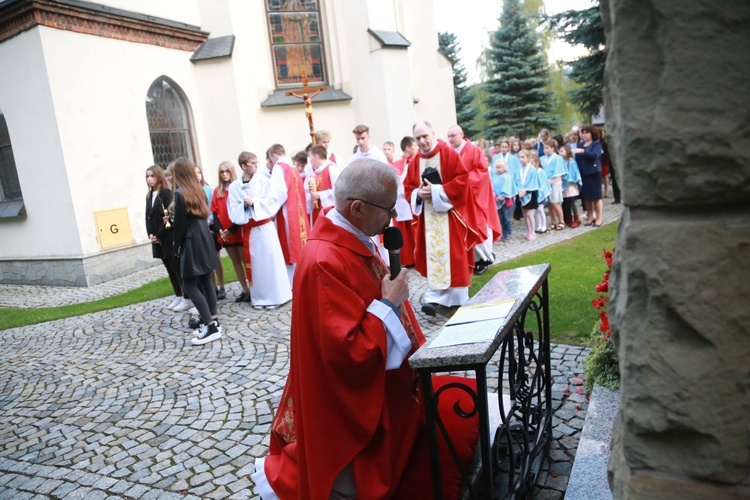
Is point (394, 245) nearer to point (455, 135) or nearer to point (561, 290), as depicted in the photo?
point (561, 290)

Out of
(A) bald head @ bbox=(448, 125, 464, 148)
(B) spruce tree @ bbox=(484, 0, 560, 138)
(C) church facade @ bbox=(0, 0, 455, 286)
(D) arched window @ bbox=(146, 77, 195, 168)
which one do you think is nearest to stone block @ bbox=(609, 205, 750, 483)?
(A) bald head @ bbox=(448, 125, 464, 148)

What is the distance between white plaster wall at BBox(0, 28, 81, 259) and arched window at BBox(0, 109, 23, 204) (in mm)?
724

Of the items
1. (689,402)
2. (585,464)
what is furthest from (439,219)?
(689,402)

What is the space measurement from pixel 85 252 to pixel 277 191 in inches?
212

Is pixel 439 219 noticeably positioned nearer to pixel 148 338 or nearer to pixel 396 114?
pixel 148 338

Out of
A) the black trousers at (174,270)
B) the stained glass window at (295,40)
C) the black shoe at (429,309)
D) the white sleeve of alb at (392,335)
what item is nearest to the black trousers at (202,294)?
the black trousers at (174,270)

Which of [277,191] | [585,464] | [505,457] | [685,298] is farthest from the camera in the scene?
[277,191]

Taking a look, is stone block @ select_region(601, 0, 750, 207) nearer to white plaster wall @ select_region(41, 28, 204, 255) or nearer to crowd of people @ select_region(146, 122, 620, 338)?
crowd of people @ select_region(146, 122, 620, 338)

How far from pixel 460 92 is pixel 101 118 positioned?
67.8 feet

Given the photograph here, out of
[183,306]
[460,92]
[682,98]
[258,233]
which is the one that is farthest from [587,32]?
[460,92]

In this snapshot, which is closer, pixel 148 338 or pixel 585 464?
pixel 585 464

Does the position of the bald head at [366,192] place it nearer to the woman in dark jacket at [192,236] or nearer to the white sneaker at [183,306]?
the woman in dark jacket at [192,236]

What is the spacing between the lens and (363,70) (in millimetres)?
15086

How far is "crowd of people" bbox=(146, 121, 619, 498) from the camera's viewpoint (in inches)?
90.0
